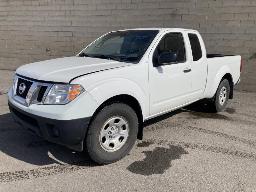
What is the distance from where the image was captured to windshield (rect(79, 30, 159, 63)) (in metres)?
4.69

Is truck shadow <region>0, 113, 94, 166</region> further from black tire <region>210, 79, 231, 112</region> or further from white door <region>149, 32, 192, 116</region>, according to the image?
black tire <region>210, 79, 231, 112</region>

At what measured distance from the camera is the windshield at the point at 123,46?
469 centimetres

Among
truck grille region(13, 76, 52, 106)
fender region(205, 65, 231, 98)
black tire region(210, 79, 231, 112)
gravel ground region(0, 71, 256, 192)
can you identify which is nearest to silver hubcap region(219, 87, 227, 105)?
black tire region(210, 79, 231, 112)

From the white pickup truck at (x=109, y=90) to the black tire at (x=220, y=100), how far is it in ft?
3.10

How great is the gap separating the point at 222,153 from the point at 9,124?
12.0ft

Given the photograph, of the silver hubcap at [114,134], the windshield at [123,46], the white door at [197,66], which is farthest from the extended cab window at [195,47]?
the silver hubcap at [114,134]

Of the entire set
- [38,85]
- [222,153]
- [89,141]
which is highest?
[38,85]

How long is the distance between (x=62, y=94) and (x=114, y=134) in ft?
2.99

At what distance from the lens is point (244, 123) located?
612cm

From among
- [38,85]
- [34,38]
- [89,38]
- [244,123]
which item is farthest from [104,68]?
[34,38]

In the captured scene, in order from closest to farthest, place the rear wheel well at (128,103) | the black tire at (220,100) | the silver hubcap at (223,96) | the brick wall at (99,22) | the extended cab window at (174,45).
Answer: the rear wheel well at (128,103) < the extended cab window at (174,45) < the black tire at (220,100) < the silver hubcap at (223,96) < the brick wall at (99,22)

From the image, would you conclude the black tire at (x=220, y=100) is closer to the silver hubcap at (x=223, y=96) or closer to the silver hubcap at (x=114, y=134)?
the silver hubcap at (x=223, y=96)

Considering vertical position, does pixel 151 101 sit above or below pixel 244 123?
above

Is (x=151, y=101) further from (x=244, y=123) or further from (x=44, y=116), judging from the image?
(x=244, y=123)
